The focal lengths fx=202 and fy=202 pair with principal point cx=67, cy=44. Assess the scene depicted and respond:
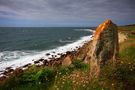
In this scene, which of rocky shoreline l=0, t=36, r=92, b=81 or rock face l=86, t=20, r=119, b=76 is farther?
rocky shoreline l=0, t=36, r=92, b=81

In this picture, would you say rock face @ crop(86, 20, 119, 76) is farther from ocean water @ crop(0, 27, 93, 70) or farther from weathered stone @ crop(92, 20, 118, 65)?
ocean water @ crop(0, 27, 93, 70)

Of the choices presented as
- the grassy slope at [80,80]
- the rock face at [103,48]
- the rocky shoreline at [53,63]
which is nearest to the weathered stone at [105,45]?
the rock face at [103,48]

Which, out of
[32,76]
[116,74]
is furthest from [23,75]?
[116,74]

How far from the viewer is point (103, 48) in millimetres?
9641

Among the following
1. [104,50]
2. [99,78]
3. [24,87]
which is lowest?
[24,87]

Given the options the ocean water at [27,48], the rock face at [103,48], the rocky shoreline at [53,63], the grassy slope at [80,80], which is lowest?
the ocean water at [27,48]

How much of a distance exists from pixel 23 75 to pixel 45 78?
1.24 metres

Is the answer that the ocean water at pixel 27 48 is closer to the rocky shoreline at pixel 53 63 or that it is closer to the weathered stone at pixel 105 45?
the rocky shoreline at pixel 53 63

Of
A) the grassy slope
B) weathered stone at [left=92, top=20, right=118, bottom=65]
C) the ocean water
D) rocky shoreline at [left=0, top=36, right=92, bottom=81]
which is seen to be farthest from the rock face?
the ocean water

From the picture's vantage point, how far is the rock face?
31.0ft

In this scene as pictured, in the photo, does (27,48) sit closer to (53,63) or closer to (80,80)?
(53,63)

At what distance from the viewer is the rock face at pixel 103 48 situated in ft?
31.0

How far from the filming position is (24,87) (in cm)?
956

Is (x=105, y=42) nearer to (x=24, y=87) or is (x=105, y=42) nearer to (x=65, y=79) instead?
(x=65, y=79)
